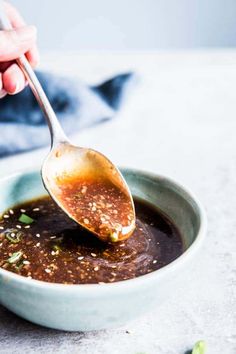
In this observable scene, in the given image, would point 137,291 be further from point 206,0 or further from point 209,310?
point 206,0

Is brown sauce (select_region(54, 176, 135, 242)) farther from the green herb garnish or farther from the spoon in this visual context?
the green herb garnish

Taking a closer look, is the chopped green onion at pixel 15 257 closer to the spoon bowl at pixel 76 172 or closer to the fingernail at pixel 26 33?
the spoon bowl at pixel 76 172

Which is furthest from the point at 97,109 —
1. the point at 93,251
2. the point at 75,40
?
the point at 75,40

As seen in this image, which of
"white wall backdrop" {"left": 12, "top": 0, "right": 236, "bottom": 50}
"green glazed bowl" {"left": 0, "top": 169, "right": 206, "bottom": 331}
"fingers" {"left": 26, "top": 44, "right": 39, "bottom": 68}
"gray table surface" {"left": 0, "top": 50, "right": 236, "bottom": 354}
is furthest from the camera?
"white wall backdrop" {"left": 12, "top": 0, "right": 236, "bottom": 50}

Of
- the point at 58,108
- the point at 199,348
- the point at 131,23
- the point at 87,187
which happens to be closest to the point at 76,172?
the point at 87,187

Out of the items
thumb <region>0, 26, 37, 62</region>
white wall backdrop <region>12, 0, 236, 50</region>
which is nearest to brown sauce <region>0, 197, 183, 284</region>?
thumb <region>0, 26, 37, 62</region>

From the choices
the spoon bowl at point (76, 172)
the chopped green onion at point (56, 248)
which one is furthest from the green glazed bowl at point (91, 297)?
the spoon bowl at point (76, 172)
